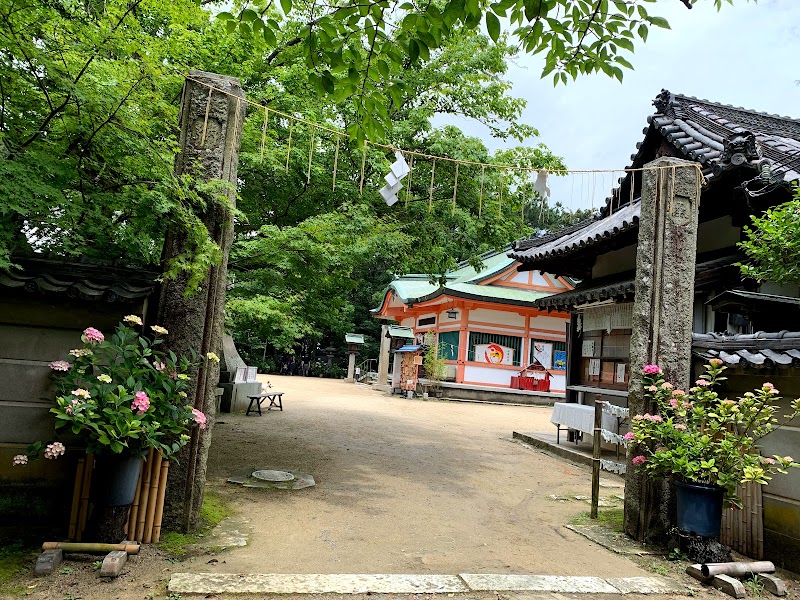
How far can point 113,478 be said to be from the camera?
412 centimetres

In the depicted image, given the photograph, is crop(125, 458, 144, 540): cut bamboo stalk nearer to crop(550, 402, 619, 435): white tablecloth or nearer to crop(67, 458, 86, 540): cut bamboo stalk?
crop(67, 458, 86, 540): cut bamboo stalk

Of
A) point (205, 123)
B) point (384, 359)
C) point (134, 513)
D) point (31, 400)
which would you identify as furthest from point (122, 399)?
point (384, 359)

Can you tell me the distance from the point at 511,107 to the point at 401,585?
9.92m

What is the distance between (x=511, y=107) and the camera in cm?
1138

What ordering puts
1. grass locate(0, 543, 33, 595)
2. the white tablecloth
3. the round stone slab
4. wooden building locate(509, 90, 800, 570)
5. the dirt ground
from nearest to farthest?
grass locate(0, 543, 33, 595), the dirt ground, wooden building locate(509, 90, 800, 570), the round stone slab, the white tablecloth

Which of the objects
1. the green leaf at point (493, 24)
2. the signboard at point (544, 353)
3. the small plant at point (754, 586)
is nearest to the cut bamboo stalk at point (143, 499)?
the green leaf at point (493, 24)

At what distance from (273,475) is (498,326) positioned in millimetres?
17617

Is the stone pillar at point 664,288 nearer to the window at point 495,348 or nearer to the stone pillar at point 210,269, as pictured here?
the stone pillar at point 210,269

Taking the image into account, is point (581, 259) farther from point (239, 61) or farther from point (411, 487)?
point (239, 61)

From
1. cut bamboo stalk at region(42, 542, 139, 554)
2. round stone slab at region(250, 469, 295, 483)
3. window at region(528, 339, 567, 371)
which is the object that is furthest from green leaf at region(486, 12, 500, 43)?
window at region(528, 339, 567, 371)

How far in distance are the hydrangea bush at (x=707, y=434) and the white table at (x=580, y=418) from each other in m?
4.78

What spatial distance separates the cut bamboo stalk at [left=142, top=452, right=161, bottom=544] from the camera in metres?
4.47

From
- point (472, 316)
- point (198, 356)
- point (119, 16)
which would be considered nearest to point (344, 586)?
point (198, 356)

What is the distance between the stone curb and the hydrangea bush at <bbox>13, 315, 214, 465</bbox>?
3.53 ft
